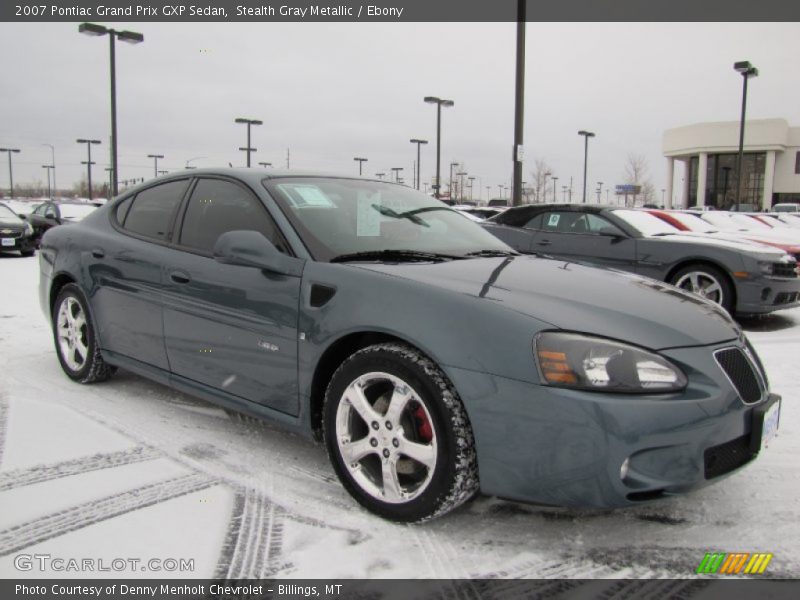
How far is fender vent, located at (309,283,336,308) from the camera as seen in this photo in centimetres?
286

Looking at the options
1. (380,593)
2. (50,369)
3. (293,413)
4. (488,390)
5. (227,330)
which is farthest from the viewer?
(50,369)

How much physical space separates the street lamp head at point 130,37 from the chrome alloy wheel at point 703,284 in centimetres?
1704

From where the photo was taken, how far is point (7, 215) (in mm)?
15797

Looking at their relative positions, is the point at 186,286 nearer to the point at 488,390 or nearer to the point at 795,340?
the point at 488,390

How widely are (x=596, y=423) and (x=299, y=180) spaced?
6.92 feet

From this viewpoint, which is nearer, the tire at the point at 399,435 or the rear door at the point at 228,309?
the tire at the point at 399,435

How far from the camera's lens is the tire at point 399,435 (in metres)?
2.44

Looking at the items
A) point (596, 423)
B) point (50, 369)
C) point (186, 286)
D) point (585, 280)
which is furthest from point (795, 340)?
point (50, 369)

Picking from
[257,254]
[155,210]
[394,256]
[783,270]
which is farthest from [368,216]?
[783,270]

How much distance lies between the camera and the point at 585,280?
302cm

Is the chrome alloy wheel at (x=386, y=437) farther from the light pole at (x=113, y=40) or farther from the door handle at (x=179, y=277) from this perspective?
the light pole at (x=113, y=40)

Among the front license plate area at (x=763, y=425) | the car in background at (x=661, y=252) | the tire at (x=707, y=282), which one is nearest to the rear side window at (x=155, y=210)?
the front license plate area at (x=763, y=425)

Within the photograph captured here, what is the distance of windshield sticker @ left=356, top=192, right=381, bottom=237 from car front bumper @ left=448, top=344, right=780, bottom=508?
3.76 feet

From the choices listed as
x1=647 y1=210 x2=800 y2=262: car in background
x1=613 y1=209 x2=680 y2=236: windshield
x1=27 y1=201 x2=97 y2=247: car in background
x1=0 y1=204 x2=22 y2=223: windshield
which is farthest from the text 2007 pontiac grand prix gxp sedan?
x1=27 y1=201 x2=97 y2=247: car in background
